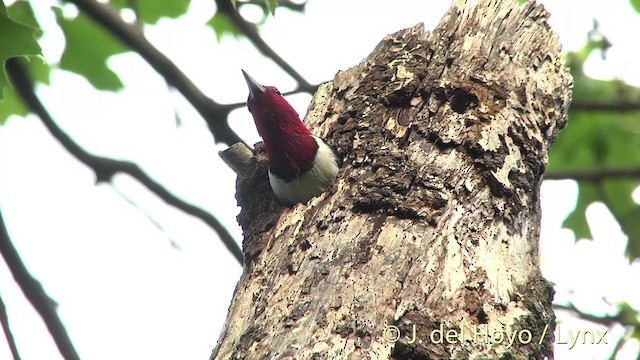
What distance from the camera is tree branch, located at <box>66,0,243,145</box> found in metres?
3.84

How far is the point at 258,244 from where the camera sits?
2830mm

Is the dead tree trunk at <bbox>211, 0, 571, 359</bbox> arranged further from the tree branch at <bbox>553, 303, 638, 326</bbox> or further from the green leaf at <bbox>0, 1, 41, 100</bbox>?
the tree branch at <bbox>553, 303, 638, 326</bbox>

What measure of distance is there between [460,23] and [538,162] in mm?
700

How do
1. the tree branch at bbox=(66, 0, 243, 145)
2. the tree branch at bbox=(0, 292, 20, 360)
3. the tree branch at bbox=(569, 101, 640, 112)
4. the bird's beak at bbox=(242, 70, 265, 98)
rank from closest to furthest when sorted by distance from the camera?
1. the tree branch at bbox=(0, 292, 20, 360)
2. the bird's beak at bbox=(242, 70, 265, 98)
3. the tree branch at bbox=(66, 0, 243, 145)
4. the tree branch at bbox=(569, 101, 640, 112)

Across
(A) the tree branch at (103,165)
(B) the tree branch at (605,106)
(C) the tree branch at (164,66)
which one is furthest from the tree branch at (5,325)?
(B) the tree branch at (605,106)

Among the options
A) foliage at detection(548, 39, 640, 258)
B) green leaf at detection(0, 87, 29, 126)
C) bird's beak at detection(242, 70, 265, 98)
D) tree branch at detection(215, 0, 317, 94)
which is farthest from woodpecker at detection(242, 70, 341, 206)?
foliage at detection(548, 39, 640, 258)

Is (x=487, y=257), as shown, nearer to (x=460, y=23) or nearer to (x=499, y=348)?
(x=499, y=348)

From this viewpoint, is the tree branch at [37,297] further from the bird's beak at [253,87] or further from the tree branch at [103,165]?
the bird's beak at [253,87]

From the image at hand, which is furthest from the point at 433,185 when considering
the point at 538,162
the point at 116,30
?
the point at 116,30

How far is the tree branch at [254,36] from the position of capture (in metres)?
4.26

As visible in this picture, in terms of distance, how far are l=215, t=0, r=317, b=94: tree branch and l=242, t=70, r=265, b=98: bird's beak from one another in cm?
56

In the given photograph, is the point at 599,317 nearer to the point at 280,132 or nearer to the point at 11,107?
the point at 280,132

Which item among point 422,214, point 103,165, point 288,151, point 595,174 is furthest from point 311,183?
point 595,174

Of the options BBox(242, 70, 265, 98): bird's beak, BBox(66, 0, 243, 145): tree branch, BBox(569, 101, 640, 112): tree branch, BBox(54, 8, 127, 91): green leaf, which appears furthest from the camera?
BBox(569, 101, 640, 112): tree branch
